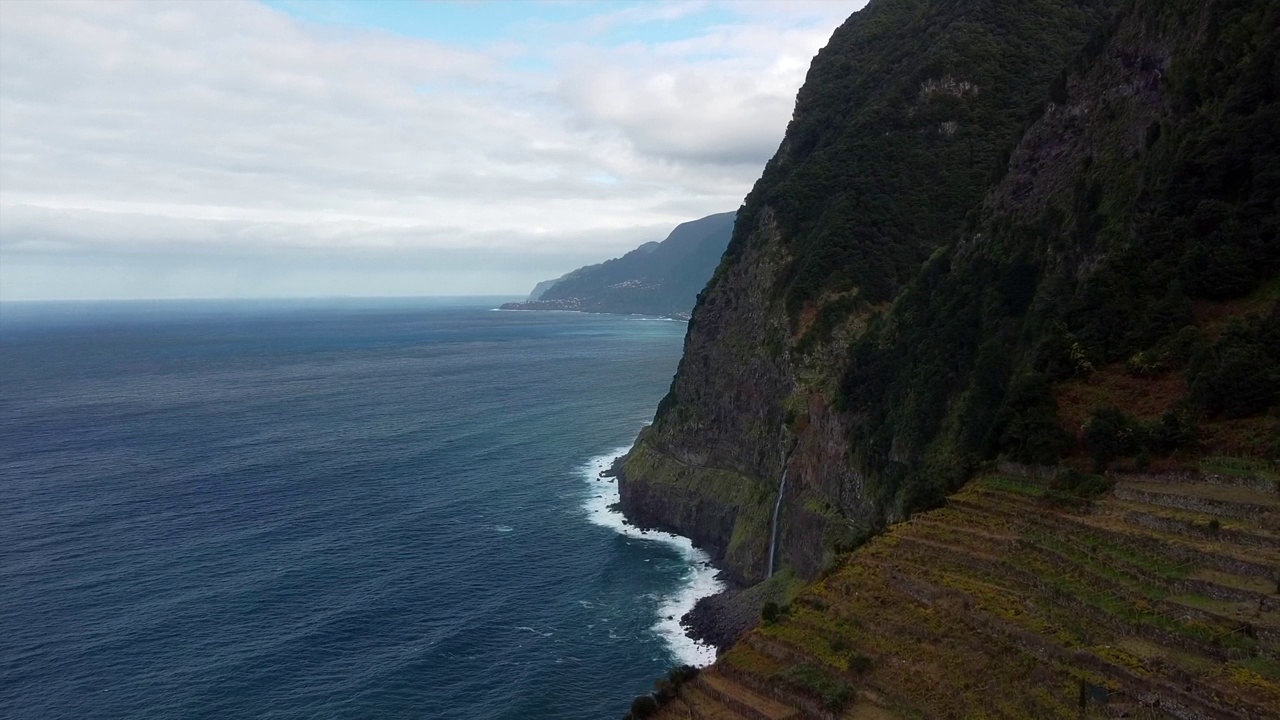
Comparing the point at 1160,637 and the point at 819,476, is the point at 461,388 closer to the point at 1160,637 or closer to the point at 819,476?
the point at 819,476

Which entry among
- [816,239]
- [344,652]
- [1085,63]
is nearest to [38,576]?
[344,652]

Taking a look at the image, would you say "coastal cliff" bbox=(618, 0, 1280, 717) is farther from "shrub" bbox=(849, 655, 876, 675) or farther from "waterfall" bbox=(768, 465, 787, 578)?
"waterfall" bbox=(768, 465, 787, 578)

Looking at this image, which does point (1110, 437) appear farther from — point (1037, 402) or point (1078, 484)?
point (1037, 402)

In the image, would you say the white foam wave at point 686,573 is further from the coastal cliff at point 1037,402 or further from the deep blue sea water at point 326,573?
the coastal cliff at point 1037,402

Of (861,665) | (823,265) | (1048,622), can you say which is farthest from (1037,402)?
(823,265)

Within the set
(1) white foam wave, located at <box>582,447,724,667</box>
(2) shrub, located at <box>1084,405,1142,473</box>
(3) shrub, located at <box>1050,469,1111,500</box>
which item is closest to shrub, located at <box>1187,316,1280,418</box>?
(2) shrub, located at <box>1084,405,1142,473</box>

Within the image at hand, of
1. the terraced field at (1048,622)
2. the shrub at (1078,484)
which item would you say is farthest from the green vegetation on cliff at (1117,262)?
the terraced field at (1048,622)
